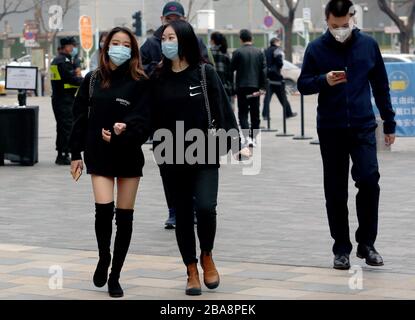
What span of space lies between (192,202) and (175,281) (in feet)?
1.99

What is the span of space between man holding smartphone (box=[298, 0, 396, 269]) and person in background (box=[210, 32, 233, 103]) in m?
9.79

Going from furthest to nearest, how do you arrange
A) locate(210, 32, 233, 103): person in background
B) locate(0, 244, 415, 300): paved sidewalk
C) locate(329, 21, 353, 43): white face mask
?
locate(210, 32, 233, 103): person in background < locate(329, 21, 353, 43): white face mask < locate(0, 244, 415, 300): paved sidewalk

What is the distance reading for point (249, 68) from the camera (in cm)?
1922

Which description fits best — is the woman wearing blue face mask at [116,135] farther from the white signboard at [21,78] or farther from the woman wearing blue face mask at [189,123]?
the white signboard at [21,78]

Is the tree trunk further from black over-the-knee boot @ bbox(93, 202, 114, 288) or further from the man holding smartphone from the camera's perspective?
black over-the-knee boot @ bbox(93, 202, 114, 288)

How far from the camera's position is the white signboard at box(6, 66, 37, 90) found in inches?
709

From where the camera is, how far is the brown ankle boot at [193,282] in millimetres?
7582

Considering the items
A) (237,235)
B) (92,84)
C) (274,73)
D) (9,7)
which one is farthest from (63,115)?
(9,7)

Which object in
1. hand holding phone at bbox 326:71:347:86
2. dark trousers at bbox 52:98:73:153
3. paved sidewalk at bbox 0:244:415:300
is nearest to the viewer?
paved sidewalk at bbox 0:244:415:300

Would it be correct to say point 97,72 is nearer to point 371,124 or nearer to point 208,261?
point 208,261

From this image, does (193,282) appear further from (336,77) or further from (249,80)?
(249,80)

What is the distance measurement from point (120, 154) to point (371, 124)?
73.0 inches


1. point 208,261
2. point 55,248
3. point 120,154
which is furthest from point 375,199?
point 55,248

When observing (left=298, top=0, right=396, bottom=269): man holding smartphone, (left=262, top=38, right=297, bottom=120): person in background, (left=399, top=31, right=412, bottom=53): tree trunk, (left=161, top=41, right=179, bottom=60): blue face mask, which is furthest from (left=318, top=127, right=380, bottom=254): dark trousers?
(left=399, top=31, right=412, bottom=53): tree trunk
